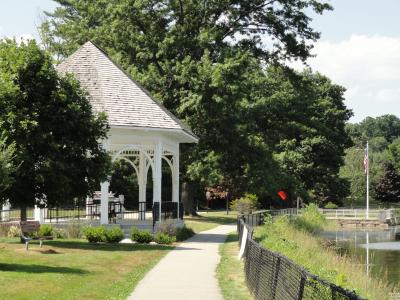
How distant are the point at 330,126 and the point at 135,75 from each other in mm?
41612

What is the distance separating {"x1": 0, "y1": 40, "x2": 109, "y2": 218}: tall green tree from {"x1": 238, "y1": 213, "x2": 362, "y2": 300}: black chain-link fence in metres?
9.71

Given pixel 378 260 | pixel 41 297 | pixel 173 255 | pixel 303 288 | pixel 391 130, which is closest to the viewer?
pixel 303 288

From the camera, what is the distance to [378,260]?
29391mm

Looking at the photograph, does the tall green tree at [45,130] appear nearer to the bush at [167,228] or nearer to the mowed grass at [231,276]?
the bush at [167,228]

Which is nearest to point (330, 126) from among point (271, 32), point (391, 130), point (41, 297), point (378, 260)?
point (271, 32)

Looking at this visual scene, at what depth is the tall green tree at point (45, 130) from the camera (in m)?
22.4

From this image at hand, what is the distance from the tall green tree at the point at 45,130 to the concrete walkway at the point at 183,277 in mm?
4398

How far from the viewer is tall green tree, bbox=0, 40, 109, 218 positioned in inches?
882

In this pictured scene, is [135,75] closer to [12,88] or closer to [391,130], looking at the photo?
[12,88]

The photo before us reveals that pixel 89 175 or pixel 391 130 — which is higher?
pixel 391 130

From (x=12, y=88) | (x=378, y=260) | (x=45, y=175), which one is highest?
(x=12, y=88)

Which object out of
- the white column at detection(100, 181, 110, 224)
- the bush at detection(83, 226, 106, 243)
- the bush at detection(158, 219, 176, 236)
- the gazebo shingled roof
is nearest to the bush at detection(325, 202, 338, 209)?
the gazebo shingled roof

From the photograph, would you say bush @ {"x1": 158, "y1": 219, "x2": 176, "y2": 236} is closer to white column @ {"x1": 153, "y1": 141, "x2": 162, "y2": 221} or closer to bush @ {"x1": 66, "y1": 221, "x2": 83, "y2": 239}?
white column @ {"x1": 153, "y1": 141, "x2": 162, "y2": 221}

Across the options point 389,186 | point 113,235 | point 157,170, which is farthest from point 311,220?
point 389,186
